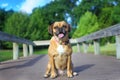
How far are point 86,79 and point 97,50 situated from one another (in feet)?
27.2

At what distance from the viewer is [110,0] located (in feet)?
282

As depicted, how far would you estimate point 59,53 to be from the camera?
6695 millimetres

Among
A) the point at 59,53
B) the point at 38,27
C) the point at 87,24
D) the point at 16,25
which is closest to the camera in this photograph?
the point at 59,53

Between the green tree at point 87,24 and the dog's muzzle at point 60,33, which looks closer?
the dog's muzzle at point 60,33

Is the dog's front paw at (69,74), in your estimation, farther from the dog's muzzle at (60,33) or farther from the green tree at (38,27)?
the green tree at (38,27)

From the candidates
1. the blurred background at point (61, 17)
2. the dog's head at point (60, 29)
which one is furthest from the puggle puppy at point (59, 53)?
the blurred background at point (61, 17)

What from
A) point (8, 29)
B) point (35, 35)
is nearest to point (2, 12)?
point (8, 29)

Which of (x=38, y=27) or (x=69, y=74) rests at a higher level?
(x=38, y=27)

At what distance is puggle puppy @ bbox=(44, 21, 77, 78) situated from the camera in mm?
6582

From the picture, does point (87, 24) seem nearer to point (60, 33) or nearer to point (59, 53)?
point (59, 53)

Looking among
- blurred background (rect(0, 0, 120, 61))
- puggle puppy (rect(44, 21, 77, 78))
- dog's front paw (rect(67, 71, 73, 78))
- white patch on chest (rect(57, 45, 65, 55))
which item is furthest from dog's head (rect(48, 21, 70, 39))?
blurred background (rect(0, 0, 120, 61))

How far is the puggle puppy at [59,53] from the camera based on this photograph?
658cm

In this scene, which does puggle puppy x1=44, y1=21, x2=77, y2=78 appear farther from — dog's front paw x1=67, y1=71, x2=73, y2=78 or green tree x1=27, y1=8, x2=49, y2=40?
green tree x1=27, y1=8, x2=49, y2=40

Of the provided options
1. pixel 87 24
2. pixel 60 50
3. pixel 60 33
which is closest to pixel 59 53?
pixel 60 50
